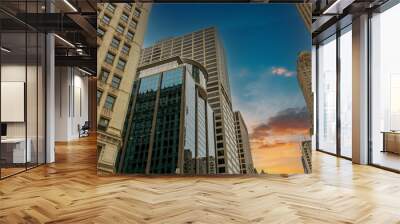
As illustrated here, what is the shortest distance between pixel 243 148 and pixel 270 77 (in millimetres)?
1351

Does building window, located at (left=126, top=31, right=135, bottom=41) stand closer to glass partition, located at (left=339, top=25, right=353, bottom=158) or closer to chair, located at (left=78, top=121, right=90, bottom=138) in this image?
glass partition, located at (left=339, top=25, right=353, bottom=158)

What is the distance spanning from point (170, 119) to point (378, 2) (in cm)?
464

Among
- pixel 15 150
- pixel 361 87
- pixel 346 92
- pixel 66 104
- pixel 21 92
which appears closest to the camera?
pixel 15 150

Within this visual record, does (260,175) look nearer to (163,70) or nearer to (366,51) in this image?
(163,70)

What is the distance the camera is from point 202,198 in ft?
15.9

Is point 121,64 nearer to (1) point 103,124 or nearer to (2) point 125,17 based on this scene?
(2) point 125,17

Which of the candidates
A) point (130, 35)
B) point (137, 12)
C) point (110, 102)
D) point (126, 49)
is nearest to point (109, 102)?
point (110, 102)

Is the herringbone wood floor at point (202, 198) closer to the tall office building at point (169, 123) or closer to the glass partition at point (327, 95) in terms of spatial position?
the tall office building at point (169, 123)

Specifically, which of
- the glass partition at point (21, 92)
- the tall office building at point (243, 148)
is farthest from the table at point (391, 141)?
the glass partition at point (21, 92)

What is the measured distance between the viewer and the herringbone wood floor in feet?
12.9

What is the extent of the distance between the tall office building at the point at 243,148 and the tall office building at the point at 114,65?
199 centimetres

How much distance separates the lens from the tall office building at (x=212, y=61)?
6.40 meters

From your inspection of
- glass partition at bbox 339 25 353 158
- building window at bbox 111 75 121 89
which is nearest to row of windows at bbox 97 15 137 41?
building window at bbox 111 75 121 89

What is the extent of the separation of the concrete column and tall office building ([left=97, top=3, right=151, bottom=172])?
183 inches
